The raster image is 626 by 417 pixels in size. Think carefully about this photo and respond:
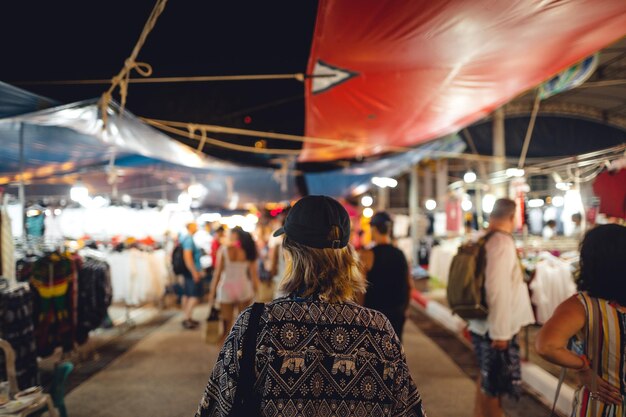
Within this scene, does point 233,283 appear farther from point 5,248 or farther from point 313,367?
point 313,367

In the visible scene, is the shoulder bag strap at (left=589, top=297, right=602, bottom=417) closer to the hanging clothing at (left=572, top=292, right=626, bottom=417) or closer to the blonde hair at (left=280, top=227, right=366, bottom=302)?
the hanging clothing at (left=572, top=292, right=626, bottom=417)

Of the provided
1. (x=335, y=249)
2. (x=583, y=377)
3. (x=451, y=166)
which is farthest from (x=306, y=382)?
(x=451, y=166)

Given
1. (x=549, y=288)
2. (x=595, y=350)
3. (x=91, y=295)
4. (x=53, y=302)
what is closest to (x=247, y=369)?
(x=595, y=350)

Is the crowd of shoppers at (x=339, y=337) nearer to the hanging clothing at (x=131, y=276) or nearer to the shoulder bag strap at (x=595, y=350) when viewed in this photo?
the shoulder bag strap at (x=595, y=350)

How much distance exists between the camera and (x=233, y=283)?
5.80 m

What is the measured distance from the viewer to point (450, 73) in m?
4.22

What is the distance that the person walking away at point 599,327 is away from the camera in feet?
6.07

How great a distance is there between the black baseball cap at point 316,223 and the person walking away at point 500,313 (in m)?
2.43

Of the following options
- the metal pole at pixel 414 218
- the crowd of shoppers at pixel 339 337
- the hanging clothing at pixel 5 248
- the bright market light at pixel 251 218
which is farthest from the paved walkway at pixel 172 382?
the bright market light at pixel 251 218

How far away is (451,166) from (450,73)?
13551 mm

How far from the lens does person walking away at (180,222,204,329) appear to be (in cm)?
775

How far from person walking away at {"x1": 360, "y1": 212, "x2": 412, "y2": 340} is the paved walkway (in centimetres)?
127

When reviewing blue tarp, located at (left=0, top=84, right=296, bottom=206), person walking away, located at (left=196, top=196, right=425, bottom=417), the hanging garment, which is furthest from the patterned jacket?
the hanging garment

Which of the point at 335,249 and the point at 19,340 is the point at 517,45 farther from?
the point at 19,340
